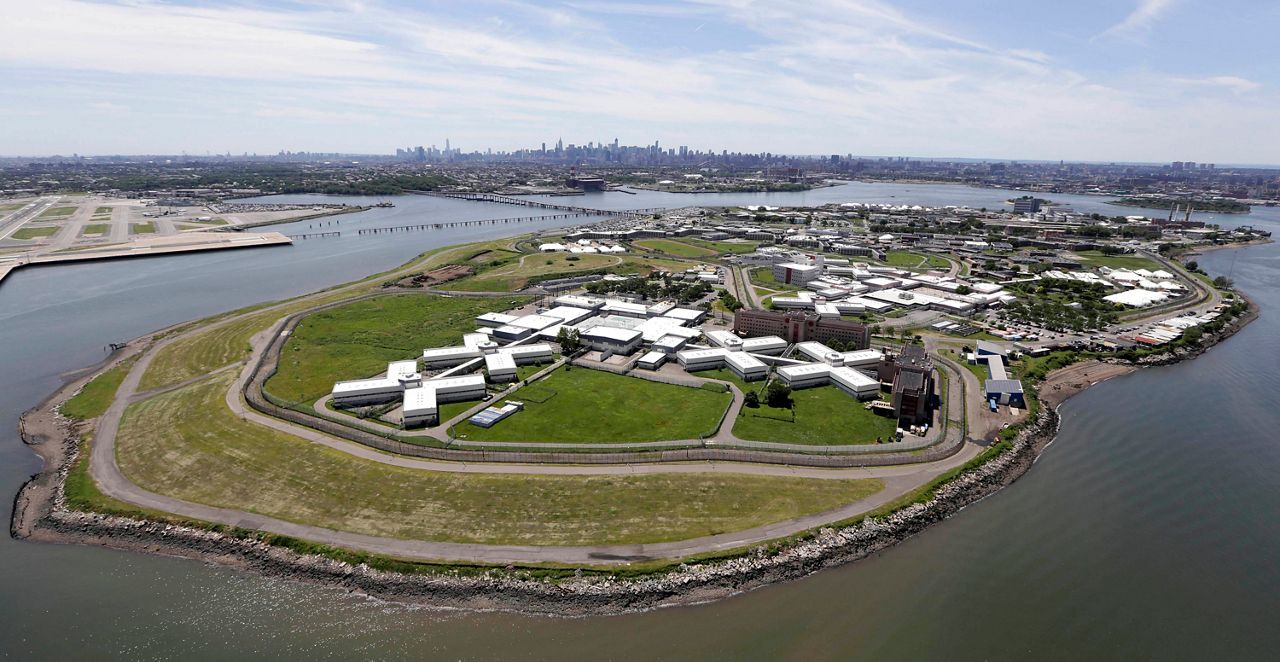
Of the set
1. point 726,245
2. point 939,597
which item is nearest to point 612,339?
point 939,597

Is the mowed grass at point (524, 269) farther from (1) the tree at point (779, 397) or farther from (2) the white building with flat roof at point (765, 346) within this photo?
(1) the tree at point (779, 397)

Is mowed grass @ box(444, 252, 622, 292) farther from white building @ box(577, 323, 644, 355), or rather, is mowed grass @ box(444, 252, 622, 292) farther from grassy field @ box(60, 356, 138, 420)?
grassy field @ box(60, 356, 138, 420)

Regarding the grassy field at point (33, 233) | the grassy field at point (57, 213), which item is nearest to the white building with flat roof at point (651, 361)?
the grassy field at point (33, 233)

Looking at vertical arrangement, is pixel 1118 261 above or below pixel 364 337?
above

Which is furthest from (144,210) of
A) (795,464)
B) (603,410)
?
(795,464)

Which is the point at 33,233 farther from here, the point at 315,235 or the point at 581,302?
the point at 581,302

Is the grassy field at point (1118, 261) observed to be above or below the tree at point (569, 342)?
above
